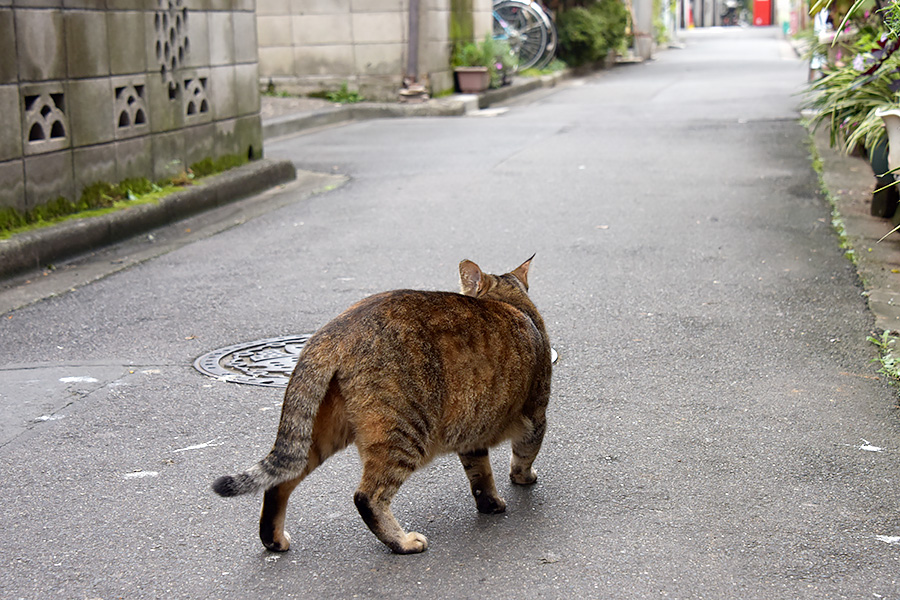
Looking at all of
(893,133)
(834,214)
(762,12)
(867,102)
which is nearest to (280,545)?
(893,133)

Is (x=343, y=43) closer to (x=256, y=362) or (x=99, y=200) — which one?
(x=99, y=200)

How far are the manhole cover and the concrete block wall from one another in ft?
9.11

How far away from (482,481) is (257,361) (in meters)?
1.97

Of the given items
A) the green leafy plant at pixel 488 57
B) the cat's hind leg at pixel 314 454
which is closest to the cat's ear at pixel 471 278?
the cat's hind leg at pixel 314 454

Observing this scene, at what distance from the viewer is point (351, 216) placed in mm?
8719

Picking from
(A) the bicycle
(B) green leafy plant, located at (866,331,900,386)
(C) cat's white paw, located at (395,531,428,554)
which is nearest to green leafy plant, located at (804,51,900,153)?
(B) green leafy plant, located at (866,331,900,386)

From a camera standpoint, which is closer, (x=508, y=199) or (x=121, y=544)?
(x=121, y=544)

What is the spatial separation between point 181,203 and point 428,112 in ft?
27.8

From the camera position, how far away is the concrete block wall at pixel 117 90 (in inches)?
279

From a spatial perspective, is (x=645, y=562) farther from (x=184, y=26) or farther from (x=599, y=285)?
(x=184, y=26)

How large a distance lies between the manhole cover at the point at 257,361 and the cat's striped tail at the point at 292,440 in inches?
68.6

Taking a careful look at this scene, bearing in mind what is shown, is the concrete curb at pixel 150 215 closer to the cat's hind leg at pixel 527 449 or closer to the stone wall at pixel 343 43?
the stone wall at pixel 343 43

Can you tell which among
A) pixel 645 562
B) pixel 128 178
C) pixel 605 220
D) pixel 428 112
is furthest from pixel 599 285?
pixel 428 112

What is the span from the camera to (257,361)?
5.09 metres
